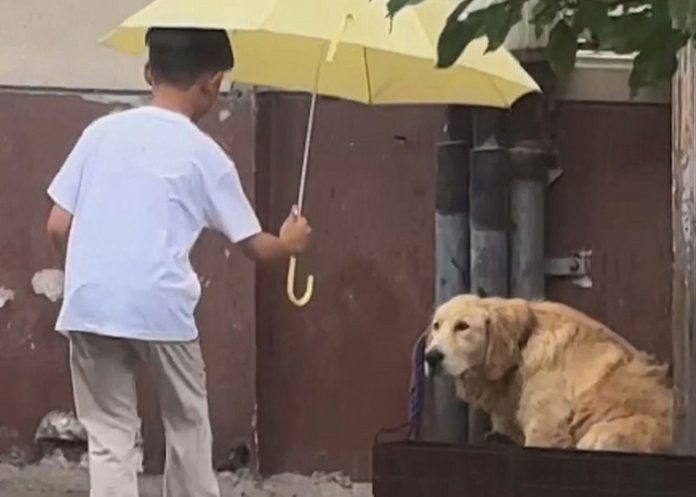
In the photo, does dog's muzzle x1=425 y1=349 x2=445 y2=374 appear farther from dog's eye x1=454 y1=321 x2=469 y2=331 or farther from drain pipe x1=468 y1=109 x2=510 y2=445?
drain pipe x1=468 y1=109 x2=510 y2=445

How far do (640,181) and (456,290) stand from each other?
35.6 inches

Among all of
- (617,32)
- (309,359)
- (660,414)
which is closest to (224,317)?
(309,359)

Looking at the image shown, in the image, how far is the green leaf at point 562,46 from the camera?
3223mm

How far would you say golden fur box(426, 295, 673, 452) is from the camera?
6320 millimetres

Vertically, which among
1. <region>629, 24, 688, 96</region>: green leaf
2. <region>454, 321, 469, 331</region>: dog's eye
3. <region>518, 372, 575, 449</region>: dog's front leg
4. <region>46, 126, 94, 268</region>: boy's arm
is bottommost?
<region>518, 372, 575, 449</region>: dog's front leg

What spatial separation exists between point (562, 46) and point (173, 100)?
239 centimetres

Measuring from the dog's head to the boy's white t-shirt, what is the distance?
1.40 metres

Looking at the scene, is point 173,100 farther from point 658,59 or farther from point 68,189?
point 658,59

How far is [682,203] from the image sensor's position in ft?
19.1

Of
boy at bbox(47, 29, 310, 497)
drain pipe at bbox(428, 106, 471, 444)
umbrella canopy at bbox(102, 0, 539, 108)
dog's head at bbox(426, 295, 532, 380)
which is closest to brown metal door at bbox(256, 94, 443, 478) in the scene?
drain pipe at bbox(428, 106, 471, 444)

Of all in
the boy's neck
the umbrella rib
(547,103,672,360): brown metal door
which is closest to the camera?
the boy's neck

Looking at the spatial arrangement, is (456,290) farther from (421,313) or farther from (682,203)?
(682,203)

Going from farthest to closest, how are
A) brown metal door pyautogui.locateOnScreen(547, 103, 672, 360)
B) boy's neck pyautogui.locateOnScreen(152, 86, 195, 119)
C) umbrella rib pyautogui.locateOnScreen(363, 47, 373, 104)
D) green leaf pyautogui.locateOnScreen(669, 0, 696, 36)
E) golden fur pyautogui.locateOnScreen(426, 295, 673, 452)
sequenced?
brown metal door pyautogui.locateOnScreen(547, 103, 672, 360)
umbrella rib pyautogui.locateOnScreen(363, 47, 373, 104)
golden fur pyautogui.locateOnScreen(426, 295, 673, 452)
boy's neck pyautogui.locateOnScreen(152, 86, 195, 119)
green leaf pyautogui.locateOnScreen(669, 0, 696, 36)

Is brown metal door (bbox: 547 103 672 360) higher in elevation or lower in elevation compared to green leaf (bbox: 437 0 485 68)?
lower
